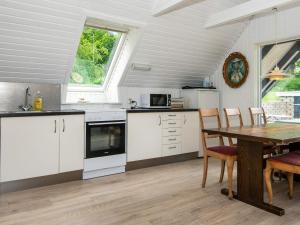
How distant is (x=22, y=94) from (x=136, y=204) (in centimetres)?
220

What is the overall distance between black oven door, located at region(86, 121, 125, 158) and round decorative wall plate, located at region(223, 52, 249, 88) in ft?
7.90

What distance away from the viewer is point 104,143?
364 cm

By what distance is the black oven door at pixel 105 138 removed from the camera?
3.47 m

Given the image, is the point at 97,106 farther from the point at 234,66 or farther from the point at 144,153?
the point at 234,66

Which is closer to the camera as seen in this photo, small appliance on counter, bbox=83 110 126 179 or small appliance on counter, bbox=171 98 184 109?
small appliance on counter, bbox=83 110 126 179

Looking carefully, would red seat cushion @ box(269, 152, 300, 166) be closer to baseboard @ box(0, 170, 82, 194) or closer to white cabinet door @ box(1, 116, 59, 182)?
baseboard @ box(0, 170, 82, 194)

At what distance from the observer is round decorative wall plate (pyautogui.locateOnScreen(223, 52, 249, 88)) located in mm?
4758

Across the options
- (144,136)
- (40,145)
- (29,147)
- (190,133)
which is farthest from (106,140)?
(190,133)

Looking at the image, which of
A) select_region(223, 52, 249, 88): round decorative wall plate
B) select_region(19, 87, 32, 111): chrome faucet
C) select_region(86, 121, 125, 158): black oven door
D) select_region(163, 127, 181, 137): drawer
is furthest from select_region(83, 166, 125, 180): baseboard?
select_region(223, 52, 249, 88): round decorative wall plate

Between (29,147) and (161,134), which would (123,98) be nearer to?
(161,134)

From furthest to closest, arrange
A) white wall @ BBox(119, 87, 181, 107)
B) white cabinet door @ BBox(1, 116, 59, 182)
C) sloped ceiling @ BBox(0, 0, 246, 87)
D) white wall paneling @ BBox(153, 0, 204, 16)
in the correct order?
white wall @ BBox(119, 87, 181, 107) → white wall paneling @ BBox(153, 0, 204, 16) → sloped ceiling @ BBox(0, 0, 246, 87) → white cabinet door @ BBox(1, 116, 59, 182)

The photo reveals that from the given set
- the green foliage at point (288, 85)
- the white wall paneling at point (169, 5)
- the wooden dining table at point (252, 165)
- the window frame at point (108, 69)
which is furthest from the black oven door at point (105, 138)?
the green foliage at point (288, 85)

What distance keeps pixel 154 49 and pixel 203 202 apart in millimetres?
2529

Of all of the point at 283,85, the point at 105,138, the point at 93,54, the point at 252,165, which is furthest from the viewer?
the point at 283,85
